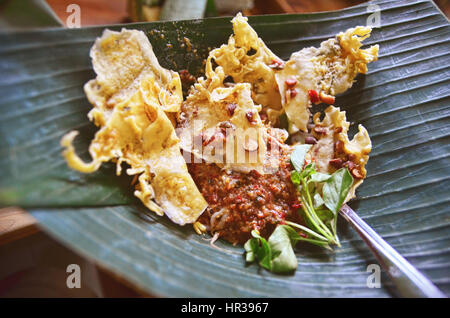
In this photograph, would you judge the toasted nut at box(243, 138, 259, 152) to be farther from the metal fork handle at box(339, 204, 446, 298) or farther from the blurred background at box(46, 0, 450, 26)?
the blurred background at box(46, 0, 450, 26)

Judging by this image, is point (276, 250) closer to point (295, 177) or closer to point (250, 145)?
point (295, 177)

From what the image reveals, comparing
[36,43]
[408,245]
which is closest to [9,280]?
[36,43]

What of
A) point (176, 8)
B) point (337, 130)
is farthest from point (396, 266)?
point (176, 8)

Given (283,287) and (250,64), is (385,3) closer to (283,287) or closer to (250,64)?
(250,64)

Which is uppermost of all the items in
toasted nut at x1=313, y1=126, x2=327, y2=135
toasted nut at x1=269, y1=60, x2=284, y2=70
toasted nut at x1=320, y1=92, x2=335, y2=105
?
toasted nut at x1=269, y1=60, x2=284, y2=70

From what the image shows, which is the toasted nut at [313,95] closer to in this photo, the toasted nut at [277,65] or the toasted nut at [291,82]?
the toasted nut at [291,82]

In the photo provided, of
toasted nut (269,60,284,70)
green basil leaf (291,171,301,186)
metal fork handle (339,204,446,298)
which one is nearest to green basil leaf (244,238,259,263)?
green basil leaf (291,171,301,186)
